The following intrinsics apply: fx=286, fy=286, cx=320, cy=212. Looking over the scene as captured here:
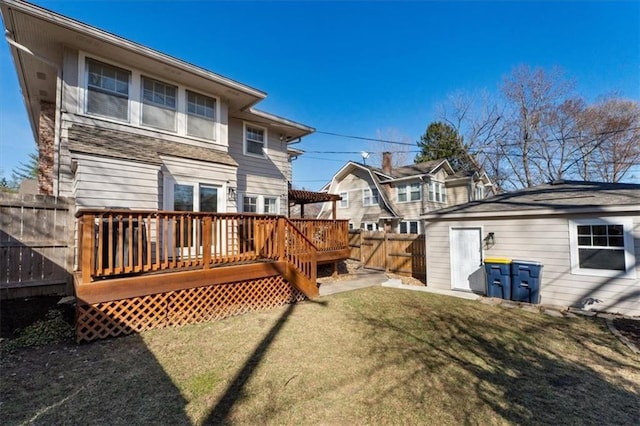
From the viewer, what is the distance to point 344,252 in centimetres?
971

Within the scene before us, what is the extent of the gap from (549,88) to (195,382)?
91.9 feet

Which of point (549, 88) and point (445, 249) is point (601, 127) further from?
point (445, 249)

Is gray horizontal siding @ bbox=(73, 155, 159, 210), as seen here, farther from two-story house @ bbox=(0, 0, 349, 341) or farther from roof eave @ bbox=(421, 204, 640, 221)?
roof eave @ bbox=(421, 204, 640, 221)

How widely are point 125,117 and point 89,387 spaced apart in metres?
6.08

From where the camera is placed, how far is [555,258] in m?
7.46

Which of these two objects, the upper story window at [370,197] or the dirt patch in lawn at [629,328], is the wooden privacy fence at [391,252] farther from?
the upper story window at [370,197]

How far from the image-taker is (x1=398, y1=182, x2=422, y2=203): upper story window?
67.0ft

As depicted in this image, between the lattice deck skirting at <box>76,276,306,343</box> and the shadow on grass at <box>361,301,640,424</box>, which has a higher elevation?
the lattice deck skirting at <box>76,276,306,343</box>

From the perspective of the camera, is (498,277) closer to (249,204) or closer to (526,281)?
(526,281)

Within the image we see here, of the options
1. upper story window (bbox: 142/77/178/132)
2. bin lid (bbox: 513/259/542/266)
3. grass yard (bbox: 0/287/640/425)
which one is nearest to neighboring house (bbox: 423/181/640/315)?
bin lid (bbox: 513/259/542/266)

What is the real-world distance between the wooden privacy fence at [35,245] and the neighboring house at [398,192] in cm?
1769

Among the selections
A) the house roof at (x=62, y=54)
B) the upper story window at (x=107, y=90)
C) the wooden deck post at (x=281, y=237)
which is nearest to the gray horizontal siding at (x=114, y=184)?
the upper story window at (x=107, y=90)

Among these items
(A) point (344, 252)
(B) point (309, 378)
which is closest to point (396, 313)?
(B) point (309, 378)

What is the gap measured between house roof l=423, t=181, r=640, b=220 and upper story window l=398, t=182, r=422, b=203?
999 cm
